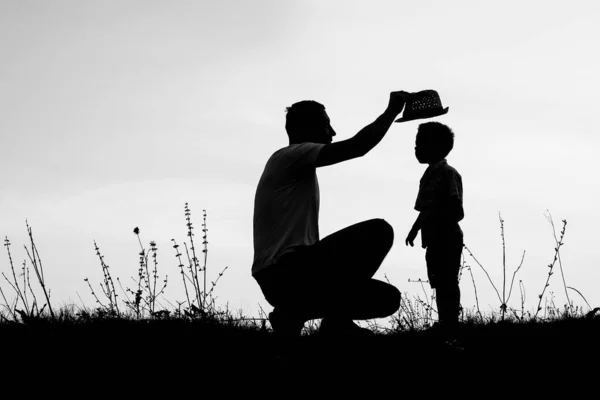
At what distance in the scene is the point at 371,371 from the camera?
3348 mm

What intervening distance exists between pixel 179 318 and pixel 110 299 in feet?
3.45

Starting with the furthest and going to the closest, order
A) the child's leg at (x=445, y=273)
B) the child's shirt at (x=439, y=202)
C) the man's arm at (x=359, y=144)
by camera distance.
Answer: the child's shirt at (x=439, y=202) → the child's leg at (x=445, y=273) → the man's arm at (x=359, y=144)

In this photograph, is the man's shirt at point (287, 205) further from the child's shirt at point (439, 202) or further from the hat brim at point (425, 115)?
the child's shirt at point (439, 202)

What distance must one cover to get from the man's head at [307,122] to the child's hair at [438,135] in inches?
93.8

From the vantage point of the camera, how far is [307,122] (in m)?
4.29

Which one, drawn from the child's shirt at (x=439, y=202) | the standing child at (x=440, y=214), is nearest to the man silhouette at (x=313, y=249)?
the standing child at (x=440, y=214)

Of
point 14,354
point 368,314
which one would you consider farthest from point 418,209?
point 14,354

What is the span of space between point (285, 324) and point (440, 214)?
9.00 ft

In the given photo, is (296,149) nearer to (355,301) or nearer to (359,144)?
(359,144)

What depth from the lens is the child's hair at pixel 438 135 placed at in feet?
21.3

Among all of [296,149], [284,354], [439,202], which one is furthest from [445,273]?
[284,354]

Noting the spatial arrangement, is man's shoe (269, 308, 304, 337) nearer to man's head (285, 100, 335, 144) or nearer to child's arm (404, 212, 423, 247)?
man's head (285, 100, 335, 144)

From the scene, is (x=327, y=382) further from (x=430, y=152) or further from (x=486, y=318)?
(x=430, y=152)

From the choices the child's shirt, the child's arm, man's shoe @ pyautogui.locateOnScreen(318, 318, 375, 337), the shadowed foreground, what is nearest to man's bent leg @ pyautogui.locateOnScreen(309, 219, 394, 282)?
man's shoe @ pyautogui.locateOnScreen(318, 318, 375, 337)
